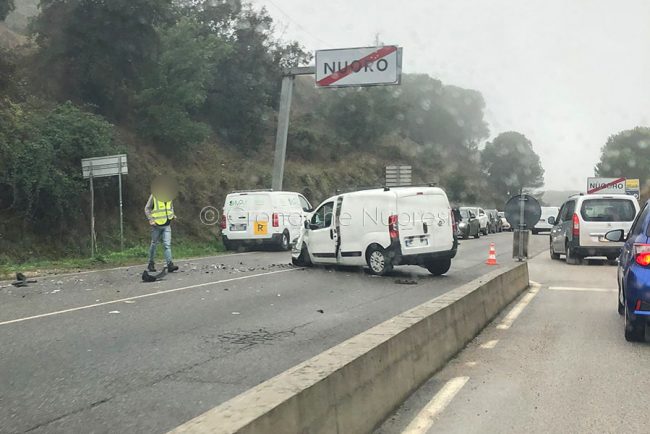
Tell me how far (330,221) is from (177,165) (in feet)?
57.4

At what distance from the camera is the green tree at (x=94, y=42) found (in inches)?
1002

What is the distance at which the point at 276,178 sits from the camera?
2742 cm

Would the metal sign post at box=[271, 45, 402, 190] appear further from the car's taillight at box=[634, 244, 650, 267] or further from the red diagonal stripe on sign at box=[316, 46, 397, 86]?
the car's taillight at box=[634, 244, 650, 267]

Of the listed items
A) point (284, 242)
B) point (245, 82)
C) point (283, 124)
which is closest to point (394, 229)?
point (284, 242)

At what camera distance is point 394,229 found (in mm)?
14016

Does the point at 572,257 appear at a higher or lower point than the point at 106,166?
lower

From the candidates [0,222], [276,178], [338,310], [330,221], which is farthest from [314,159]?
[338,310]

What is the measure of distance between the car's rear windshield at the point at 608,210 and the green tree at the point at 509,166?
70612 millimetres

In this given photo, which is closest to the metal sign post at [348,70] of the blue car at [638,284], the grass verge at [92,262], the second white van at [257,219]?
the second white van at [257,219]

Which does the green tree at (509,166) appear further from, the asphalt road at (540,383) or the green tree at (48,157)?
the asphalt road at (540,383)

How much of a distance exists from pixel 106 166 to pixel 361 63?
11.5 meters

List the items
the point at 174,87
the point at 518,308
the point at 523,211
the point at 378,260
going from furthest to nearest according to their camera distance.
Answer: the point at 174,87 < the point at 523,211 < the point at 378,260 < the point at 518,308

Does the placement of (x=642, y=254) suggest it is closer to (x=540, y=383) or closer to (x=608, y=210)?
(x=540, y=383)

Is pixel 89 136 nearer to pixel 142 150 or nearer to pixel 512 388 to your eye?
pixel 142 150
